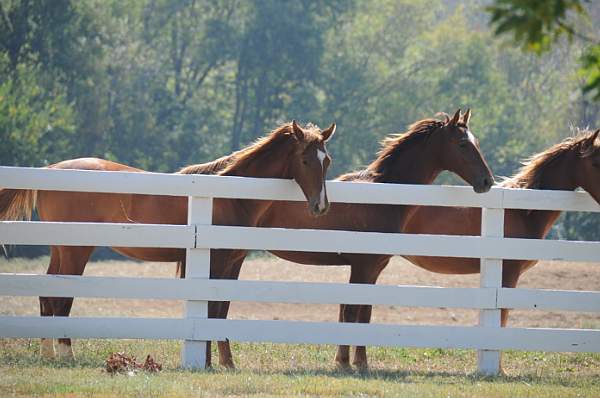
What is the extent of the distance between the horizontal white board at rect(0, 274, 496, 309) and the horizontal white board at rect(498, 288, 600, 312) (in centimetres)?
14

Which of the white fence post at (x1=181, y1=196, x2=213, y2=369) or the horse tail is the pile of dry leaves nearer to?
the white fence post at (x1=181, y1=196, x2=213, y2=369)

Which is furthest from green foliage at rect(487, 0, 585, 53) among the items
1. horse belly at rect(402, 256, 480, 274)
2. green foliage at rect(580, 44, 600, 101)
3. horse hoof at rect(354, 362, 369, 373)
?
horse belly at rect(402, 256, 480, 274)

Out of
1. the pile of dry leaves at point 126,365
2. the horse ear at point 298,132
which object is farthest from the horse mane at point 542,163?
the pile of dry leaves at point 126,365

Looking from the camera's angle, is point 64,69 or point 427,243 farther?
point 64,69

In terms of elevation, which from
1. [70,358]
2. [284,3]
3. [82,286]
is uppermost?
[284,3]

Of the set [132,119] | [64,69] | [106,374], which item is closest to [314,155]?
[106,374]

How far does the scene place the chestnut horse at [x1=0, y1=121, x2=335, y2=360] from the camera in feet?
29.0

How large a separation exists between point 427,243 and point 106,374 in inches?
116

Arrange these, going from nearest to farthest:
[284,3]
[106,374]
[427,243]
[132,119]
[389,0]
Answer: [106,374]
[427,243]
[132,119]
[284,3]
[389,0]

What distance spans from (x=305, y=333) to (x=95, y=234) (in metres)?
1.92

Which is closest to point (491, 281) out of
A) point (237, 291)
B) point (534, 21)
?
point (237, 291)

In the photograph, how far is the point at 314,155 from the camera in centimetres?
888

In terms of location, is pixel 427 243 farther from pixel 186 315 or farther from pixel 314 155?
pixel 186 315

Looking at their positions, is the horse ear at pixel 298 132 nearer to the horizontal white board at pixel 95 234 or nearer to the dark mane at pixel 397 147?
the dark mane at pixel 397 147
